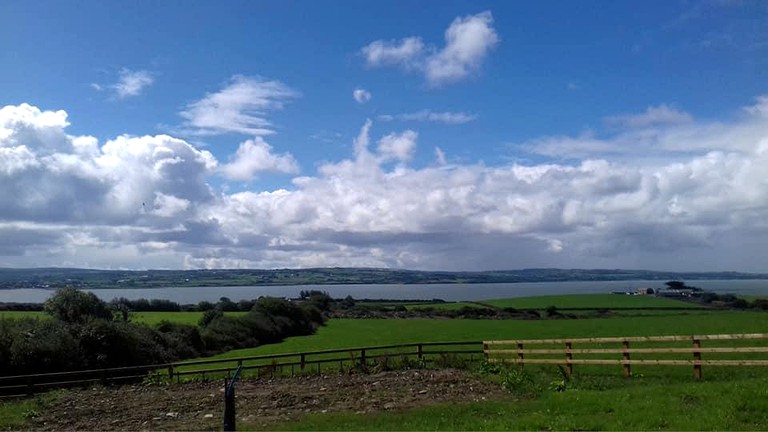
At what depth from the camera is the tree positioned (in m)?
51.4

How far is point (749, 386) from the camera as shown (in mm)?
13508

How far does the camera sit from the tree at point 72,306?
51.4 m

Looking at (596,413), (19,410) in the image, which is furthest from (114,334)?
(596,413)

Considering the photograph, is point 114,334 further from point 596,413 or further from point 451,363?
point 596,413

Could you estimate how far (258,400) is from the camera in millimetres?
17125

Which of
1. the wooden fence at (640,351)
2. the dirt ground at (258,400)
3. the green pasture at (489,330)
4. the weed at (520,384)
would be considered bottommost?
the green pasture at (489,330)

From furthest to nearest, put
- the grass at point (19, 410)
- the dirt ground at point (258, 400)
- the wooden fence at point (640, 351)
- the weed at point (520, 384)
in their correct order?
the weed at point (520, 384) → the wooden fence at point (640, 351) → the grass at point (19, 410) → the dirt ground at point (258, 400)

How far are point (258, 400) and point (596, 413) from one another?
921 cm

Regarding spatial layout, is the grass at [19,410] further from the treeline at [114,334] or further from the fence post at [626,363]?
the fence post at [626,363]

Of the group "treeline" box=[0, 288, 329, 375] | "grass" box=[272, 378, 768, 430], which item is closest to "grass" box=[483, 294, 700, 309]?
"treeline" box=[0, 288, 329, 375]

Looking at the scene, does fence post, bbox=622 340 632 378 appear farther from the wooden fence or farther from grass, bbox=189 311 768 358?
grass, bbox=189 311 768 358

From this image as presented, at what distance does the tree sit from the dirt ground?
113 feet

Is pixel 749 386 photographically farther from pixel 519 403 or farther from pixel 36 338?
pixel 36 338

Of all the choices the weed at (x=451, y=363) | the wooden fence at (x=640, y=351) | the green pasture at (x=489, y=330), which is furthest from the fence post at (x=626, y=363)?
the green pasture at (x=489, y=330)
